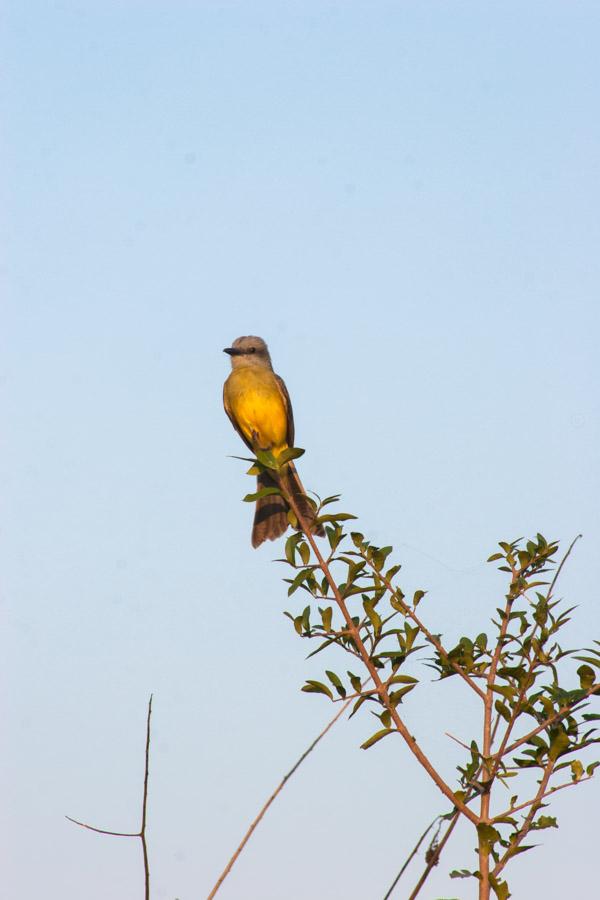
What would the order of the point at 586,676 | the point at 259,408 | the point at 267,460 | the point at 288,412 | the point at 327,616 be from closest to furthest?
the point at 586,676, the point at 327,616, the point at 267,460, the point at 259,408, the point at 288,412

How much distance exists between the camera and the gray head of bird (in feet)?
30.0

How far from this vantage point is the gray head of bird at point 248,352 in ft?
30.0

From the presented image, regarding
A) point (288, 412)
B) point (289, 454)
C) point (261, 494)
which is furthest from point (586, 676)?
point (288, 412)

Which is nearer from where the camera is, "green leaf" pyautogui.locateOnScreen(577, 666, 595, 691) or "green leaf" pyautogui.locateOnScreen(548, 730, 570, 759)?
"green leaf" pyautogui.locateOnScreen(548, 730, 570, 759)

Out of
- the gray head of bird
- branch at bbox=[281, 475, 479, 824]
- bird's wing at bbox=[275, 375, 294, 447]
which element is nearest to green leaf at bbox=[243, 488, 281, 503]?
branch at bbox=[281, 475, 479, 824]

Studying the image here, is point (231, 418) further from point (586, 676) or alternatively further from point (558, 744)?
point (558, 744)

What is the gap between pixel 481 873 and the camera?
2742 mm

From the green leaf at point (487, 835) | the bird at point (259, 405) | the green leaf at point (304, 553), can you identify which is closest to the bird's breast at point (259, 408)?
the bird at point (259, 405)

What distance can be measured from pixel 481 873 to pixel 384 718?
0.69 metres

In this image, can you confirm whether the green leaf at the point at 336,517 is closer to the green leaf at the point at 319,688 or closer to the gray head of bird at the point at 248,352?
the green leaf at the point at 319,688

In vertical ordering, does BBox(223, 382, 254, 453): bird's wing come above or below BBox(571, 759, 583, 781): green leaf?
above

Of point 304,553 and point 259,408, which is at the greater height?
point 259,408

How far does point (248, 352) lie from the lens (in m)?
9.20

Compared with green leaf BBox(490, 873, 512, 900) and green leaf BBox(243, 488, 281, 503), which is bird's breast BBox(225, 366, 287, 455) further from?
green leaf BBox(490, 873, 512, 900)
